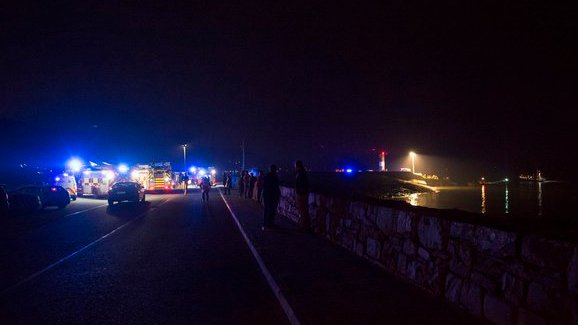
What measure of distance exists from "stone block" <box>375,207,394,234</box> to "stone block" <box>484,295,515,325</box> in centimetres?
284

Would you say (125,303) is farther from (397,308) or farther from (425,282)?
(425,282)

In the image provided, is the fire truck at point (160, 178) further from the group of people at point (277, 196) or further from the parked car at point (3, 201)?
the group of people at point (277, 196)

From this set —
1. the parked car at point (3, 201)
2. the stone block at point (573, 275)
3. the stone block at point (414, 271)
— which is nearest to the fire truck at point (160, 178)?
the parked car at point (3, 201)

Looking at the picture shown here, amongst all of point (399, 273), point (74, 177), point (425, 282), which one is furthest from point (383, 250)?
point (74, 177)

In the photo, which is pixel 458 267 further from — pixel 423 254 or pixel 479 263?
pixel 423 254

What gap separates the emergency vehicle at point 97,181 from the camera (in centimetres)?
4016

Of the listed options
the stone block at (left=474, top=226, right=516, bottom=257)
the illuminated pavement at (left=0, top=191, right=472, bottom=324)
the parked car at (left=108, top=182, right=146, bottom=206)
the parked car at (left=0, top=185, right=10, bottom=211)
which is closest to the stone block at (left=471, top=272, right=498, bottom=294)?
the stone block at (left=474, top=226, right=516, bottom=257)

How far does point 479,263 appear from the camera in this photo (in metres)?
5.38

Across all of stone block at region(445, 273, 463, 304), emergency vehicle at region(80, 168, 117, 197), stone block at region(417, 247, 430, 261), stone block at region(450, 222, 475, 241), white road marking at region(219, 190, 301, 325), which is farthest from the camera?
emergency vehicle at region(80, 168, 117, 197)

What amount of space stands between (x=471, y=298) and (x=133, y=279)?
5.30 meters

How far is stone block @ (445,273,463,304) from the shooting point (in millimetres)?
5766

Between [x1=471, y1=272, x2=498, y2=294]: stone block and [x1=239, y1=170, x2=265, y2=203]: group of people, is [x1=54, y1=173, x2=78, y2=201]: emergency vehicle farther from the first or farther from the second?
[x1=471, y1=272, x2=498, y2=294]: stone block

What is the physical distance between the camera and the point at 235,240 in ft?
40.8

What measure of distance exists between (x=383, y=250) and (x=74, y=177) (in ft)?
119
